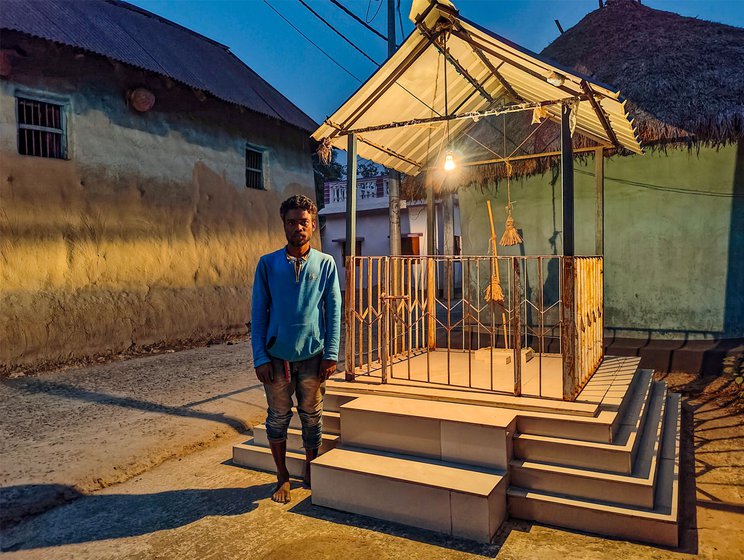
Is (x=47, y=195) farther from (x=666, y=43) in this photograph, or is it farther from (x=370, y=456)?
(x=666, y=43)

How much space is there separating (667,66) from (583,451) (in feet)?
25.3

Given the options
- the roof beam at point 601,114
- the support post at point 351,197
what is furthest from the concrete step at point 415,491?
the roof beam at point 601,114

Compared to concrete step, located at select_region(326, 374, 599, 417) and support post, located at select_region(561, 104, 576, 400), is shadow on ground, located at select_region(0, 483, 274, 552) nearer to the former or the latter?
concrete step, located at select_region(326, 374, 599, 417)

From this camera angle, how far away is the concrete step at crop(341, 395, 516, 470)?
367 cm

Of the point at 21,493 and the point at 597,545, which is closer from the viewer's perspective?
the point at 597,545

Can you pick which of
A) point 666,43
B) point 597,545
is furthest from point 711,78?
point 597,545

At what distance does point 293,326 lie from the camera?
371cm

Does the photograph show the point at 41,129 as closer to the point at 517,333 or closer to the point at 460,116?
the point at 460,116

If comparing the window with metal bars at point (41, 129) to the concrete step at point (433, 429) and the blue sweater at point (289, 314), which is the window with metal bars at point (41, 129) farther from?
the concrete step at point (433, 429)

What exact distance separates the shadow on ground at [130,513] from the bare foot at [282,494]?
0.51 feet

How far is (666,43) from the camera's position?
29.5ft

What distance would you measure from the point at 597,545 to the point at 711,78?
7954 mm

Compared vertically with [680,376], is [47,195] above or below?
above

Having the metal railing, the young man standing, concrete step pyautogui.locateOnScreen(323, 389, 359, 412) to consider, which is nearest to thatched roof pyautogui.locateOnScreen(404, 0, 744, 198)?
the metal railing
